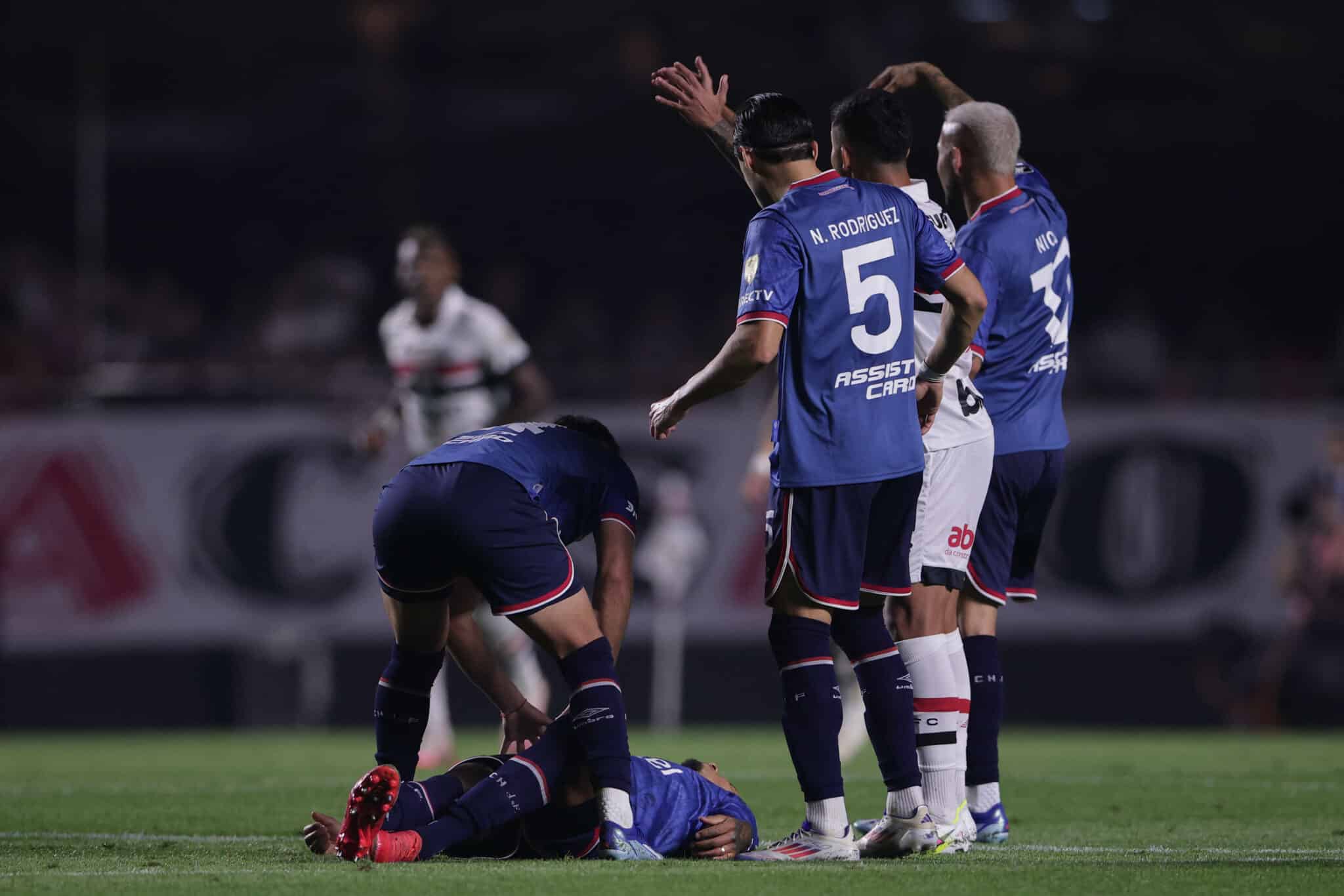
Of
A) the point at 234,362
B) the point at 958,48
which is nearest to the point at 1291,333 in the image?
the point at 958,48

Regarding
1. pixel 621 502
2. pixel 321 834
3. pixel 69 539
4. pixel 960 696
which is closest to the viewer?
pixel 321 834

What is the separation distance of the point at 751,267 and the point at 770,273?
0.20 feet

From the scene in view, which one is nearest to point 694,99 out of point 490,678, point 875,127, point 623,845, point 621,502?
point 875,127

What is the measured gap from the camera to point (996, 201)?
6.18 m

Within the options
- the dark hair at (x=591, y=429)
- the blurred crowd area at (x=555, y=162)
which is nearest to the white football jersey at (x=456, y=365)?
the dark hair at (x=591, y=429)

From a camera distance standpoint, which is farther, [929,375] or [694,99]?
[694,99]

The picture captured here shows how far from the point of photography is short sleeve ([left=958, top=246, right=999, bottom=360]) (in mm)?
5977

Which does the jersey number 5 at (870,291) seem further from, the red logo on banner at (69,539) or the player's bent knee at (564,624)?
the red logo on banner at (69,539)

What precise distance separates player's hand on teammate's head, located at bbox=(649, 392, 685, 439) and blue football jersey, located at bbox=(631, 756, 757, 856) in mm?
892

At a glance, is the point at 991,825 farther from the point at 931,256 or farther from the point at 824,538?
the point at 931,256

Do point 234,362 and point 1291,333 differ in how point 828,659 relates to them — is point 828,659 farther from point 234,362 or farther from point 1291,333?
point 1291,333

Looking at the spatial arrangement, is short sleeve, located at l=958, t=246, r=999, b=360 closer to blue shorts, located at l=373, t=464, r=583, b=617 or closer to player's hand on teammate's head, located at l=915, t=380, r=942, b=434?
player's hand on teammate's head, located at l=915, t=380, r=942, b=434

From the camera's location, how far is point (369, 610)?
1295 centimetres

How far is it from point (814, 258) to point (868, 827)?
71.7 inches
